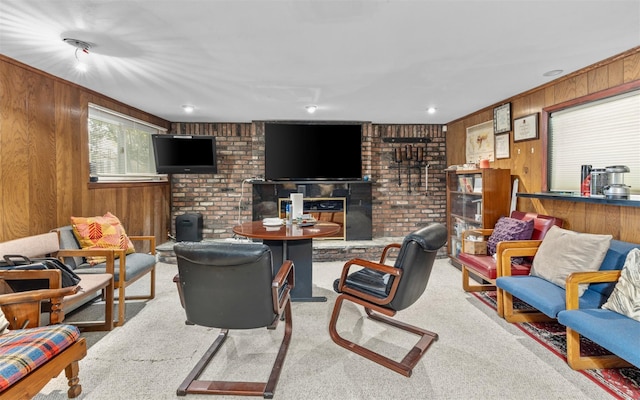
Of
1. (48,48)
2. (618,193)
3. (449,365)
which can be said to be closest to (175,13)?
(48,48)

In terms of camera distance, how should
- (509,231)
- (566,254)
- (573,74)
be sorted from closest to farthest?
(566,254), (573,74), (509,231)

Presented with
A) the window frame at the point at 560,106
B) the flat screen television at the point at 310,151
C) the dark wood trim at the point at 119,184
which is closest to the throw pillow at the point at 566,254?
the window frame at the point at 560,106

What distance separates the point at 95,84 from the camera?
130 inches

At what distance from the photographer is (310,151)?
5113 millimetres

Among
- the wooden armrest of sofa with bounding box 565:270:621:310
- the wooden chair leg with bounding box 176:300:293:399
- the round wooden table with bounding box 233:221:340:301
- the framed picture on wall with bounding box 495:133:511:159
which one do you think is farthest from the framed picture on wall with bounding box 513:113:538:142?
the wooden chair leg with bounding box 176:300:293:399

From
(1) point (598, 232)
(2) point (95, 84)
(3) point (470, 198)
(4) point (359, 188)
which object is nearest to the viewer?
(1) point (598, 232)

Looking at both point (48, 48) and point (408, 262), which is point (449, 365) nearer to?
point (408, 262)

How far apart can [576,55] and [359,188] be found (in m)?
3.23

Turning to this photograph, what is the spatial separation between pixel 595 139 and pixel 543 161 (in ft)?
1.81

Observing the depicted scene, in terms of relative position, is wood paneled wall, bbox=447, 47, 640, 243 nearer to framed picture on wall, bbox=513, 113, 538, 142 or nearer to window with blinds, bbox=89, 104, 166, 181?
framed picture on wall, bbox=513, 113, 538, 142

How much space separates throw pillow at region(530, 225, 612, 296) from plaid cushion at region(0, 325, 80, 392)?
11.1 ft

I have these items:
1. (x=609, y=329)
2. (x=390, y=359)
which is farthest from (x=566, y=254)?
(x=390, y=359)

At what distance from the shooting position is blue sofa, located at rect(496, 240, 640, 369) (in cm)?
177

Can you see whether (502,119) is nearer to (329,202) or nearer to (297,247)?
(329,202)
